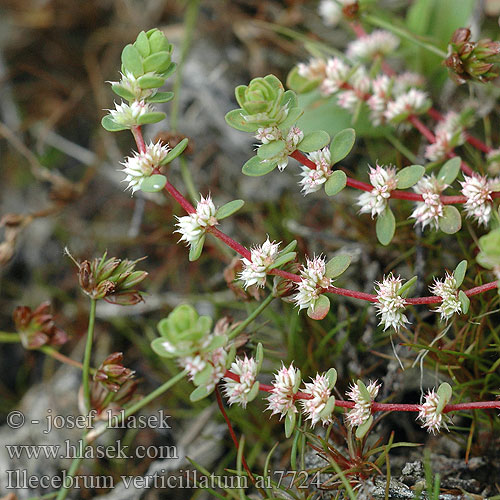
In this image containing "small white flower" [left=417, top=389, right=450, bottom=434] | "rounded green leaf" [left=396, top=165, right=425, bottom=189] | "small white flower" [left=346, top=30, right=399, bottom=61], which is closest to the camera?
"small white flower" [left=417, top=389, right=450, bottom=434]

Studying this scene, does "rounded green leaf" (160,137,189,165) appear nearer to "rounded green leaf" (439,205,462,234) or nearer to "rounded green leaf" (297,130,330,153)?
"rounded green leaf" (297,130,330,153)

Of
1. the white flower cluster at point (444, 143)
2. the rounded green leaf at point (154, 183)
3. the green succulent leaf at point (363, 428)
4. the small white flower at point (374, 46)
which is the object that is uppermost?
the small white flower at point (374, 46)

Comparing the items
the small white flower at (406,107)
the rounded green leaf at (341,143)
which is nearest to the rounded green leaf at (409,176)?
the rounded green leaf at (341,143)

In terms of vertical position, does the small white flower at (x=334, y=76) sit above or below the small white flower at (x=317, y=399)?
above

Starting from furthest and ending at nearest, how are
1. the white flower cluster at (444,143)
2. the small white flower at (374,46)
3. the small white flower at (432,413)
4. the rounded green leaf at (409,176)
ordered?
the small white flower at (374,46) → the white flower cluster at (444,143) → the rounded green leaf at (409,176) → the small white flower at (432,413)

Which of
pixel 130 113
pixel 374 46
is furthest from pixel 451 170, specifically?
pixel 130 113

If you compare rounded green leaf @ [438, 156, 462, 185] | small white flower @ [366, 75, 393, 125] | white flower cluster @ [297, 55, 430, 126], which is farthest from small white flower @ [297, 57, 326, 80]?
rounded green leaf @ [438, 156, 462, 185]

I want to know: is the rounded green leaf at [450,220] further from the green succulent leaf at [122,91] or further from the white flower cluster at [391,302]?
the green succulent leaf at [122,91]
